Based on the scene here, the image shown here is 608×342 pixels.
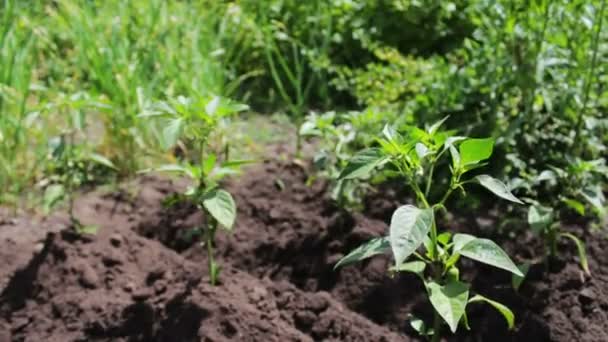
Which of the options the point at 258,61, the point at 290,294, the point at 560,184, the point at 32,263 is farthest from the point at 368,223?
the point at 258,61

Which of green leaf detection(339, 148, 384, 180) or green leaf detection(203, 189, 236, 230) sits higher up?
green leaf detection(339, 148, 384, 180)

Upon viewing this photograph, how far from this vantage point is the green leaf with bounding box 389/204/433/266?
182 cm

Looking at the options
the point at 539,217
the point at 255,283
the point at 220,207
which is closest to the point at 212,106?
the point at 220,207

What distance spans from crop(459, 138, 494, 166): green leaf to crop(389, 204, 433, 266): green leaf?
0.18m

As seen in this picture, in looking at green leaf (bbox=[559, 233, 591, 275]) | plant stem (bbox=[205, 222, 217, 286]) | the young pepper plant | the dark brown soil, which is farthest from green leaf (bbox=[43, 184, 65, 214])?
green leaf (bbox=[559, 233, 591, 275])

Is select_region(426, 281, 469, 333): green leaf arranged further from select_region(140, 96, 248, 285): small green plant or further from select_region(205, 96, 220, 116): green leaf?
select_region(205, 96, 220, 116): green leaf

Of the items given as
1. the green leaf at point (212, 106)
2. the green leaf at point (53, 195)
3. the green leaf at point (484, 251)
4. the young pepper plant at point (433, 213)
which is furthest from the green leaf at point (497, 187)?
the green leaf at point (53, 195)

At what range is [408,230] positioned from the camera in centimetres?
186

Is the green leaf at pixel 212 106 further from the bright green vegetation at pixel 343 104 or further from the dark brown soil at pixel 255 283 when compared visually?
the dark brown soil at pixel 255 283

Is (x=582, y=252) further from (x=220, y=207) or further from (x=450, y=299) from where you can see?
(x=220, y=207)

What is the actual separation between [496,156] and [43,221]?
1.79 m

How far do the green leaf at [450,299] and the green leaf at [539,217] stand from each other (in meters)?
0.63

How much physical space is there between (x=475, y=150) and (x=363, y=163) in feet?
0.88

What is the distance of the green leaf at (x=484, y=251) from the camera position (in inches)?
77.7
